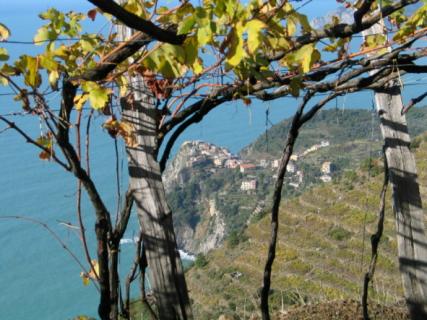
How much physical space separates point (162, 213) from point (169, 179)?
43.3 m

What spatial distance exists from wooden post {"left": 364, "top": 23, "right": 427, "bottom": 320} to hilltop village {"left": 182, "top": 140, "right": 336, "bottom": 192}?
31.7m

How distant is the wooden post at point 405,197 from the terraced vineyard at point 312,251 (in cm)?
1329

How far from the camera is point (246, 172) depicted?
130ft

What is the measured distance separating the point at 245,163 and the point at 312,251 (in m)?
19.1

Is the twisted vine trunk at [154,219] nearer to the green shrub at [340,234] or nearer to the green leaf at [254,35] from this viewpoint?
the green leaf at [254,35]

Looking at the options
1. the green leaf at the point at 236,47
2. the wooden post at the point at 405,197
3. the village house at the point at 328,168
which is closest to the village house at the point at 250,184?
the village house at the point at 328,168

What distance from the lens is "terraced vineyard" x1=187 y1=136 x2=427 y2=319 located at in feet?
57.6

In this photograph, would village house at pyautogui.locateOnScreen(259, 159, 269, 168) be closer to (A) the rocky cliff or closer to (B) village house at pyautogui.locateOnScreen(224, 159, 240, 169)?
(A) the rocky cliff

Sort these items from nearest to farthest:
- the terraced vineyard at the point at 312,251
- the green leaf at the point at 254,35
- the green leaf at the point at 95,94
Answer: the green leaf at the point at 254,35 → the green leaf at the point at 95,94 → the terraced vineyard at the point at 312,251

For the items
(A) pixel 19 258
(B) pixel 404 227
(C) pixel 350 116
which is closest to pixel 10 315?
(A) pixel 19 258

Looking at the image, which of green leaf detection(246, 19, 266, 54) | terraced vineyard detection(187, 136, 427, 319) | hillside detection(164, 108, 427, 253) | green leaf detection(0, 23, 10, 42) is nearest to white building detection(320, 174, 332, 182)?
hillside detection(164, 108, 427, 253)

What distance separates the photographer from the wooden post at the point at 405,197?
2.14 meters

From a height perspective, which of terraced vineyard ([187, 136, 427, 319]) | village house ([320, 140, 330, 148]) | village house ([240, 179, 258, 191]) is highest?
village house ([320, 140, 330, 148])

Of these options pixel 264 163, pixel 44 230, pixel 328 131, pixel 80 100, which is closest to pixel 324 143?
pixel 328 131
